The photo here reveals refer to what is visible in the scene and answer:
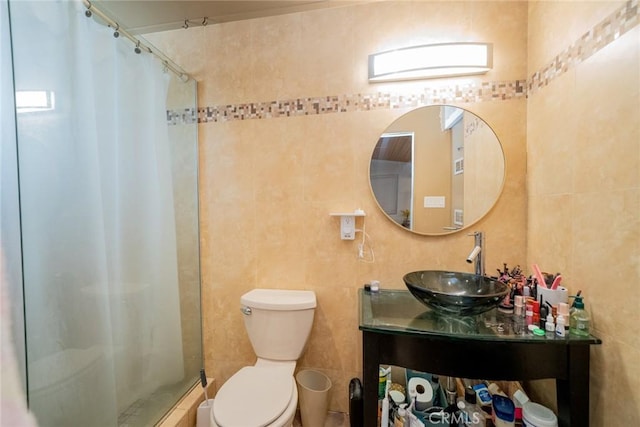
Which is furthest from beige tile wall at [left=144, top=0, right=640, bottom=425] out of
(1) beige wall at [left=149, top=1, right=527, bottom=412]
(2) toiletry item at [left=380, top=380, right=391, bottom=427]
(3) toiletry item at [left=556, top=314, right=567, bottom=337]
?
(2) toiletry item at [left=380, top=380, right=391, bottom=427]

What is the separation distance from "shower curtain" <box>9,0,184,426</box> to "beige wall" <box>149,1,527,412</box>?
0.32 m

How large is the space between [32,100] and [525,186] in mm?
1962

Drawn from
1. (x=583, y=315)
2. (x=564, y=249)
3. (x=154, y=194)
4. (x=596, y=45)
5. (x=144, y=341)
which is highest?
(x=596, y=45)

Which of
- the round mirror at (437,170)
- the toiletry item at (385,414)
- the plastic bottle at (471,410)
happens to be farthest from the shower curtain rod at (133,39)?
the plastic bottle at (471,410)

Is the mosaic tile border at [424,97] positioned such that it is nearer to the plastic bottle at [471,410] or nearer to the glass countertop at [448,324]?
the glass countertop at [448,324]

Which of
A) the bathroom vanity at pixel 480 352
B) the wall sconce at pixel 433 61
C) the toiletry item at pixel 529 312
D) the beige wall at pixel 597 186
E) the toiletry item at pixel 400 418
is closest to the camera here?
the beige wall at pixel 597 186

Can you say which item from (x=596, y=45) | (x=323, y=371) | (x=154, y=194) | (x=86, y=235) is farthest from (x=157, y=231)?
(x=596, y=45)

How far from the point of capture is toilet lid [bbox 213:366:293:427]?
1.00 meters

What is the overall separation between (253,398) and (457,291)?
0.99 metres

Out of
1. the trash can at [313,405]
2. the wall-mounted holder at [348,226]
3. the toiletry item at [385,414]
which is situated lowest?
the trash can at [313,405]

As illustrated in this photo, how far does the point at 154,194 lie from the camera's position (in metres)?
1.32

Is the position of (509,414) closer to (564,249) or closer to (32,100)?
(564,249)

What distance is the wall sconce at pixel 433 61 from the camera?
1267mm

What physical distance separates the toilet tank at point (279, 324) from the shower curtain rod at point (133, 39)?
1.29 meters
